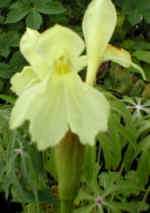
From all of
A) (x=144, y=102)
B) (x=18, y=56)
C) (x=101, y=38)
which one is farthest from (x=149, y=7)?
(x=101, y=38)

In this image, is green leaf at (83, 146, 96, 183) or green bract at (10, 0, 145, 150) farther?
green leaf at (83, 146, 96, 183)

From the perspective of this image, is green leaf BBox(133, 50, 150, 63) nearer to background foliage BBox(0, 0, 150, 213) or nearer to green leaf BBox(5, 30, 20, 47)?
background foliage BBox(0, 0, 150, 213)

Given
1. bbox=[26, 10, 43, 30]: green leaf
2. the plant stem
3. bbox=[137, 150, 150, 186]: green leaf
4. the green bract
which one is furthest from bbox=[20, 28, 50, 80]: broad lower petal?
bbox=[26, 10, 43, 30]: green leaf

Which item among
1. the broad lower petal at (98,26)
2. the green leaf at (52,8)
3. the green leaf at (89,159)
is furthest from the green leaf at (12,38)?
the broad lower petal at (98,26)

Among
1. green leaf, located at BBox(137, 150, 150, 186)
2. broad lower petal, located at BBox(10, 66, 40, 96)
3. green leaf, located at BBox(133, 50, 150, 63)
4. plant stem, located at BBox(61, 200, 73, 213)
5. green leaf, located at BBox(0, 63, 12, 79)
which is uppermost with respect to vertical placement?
broad lower petal, located at BBox(10, 66, 40, 96)

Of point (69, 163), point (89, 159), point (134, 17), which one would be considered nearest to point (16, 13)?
point (134, 17)

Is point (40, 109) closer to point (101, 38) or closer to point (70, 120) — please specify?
point (70, 120)
